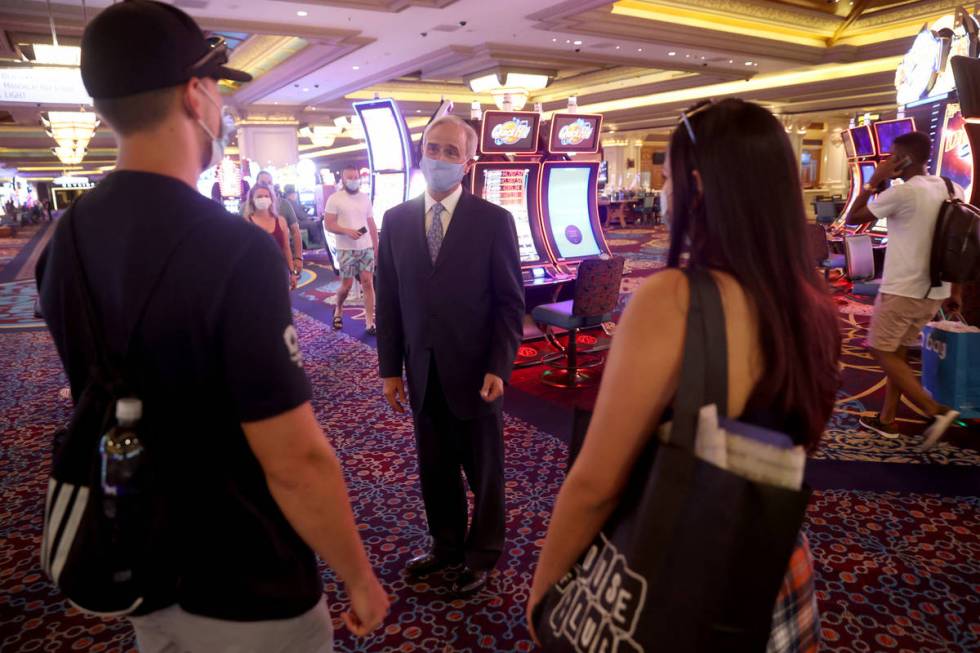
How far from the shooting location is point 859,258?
584 centimetres

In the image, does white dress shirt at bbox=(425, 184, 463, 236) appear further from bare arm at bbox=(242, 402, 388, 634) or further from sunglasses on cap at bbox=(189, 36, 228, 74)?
bare arm at bbox=(242, 402, 388, 634)

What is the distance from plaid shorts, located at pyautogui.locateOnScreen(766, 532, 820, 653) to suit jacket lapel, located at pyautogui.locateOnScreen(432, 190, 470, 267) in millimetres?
1309

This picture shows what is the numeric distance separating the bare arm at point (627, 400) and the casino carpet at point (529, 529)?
131 cm

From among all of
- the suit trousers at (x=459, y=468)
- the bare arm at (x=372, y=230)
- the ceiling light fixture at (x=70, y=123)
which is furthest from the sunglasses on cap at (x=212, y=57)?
the ceiling light fixture at (x=70, y=123)

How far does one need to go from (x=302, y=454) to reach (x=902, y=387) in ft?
11.3

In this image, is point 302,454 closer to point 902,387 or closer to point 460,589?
point 460,589

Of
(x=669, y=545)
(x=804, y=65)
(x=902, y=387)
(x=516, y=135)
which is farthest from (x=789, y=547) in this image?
(x=804, y=65)

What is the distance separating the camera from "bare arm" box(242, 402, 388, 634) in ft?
2.69

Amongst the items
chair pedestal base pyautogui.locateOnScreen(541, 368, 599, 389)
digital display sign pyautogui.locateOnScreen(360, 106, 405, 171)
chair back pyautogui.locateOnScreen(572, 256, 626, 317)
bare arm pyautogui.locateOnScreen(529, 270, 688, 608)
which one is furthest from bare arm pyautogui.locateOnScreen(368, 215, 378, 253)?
bare arm pyautogui.locateOnScreen(529, 270, 688, 608)

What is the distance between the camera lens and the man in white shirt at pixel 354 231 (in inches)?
227

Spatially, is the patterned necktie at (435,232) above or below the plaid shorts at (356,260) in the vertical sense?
above

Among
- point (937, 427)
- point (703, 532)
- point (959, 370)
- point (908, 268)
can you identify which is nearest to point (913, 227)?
point (908, 268)

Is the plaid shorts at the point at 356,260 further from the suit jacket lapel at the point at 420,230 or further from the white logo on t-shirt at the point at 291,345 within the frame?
the white logo on t-shirt at the point at 291,345

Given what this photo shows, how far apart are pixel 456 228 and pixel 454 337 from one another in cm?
35
